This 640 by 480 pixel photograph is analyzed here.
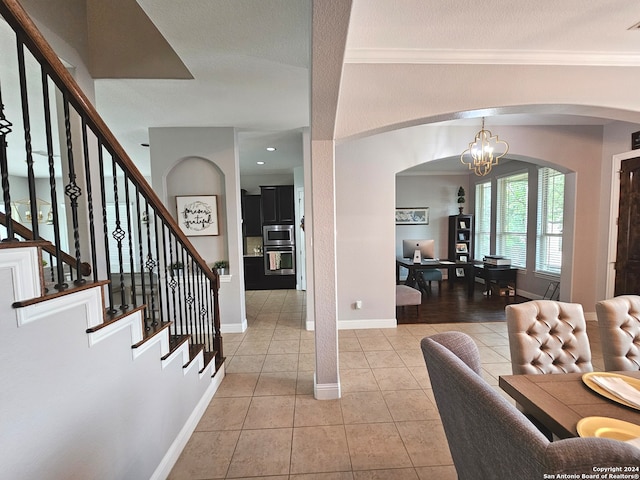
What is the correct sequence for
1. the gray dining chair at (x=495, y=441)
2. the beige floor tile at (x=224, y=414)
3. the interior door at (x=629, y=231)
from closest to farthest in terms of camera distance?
the gray dining chair at (x=495, y=441) → the beige floor tile at (x=224, y=414) → the interior door at (x=629, y=231)

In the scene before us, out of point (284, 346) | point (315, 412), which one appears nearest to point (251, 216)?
point (284, 346)

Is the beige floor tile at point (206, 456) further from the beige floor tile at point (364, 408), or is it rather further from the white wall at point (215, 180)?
the white wall at point (215, 180)

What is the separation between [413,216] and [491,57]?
485 centimetres

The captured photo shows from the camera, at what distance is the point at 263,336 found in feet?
12.0

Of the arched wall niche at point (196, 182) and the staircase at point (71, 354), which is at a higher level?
the arched wall niche at point (196, 182)

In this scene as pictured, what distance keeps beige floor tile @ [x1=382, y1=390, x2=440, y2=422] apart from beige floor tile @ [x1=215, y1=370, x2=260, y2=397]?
3.98ft

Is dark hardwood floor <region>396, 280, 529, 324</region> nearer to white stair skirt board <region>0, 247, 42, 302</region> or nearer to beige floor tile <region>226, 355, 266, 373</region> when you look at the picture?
beige floor tile <region>226, 355, 266, 373</region>

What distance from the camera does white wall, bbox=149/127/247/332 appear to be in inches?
143

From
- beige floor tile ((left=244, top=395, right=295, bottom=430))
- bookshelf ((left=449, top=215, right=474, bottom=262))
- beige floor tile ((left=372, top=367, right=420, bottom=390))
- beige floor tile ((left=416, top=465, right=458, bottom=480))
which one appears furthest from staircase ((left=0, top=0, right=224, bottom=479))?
bookshelf ((left=449, top=215, right=474, bottom=262))

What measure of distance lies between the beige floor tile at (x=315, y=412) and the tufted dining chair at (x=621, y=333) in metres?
1.76

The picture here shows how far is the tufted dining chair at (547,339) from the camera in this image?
1562mm

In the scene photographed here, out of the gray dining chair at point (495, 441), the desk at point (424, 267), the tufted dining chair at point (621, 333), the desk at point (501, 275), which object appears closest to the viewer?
the gray dining chair at point (495, 441)

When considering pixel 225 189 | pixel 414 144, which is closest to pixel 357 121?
pixel 414 144

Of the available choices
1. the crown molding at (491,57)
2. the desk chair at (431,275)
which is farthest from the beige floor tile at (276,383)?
the desk chair at (431,275)
